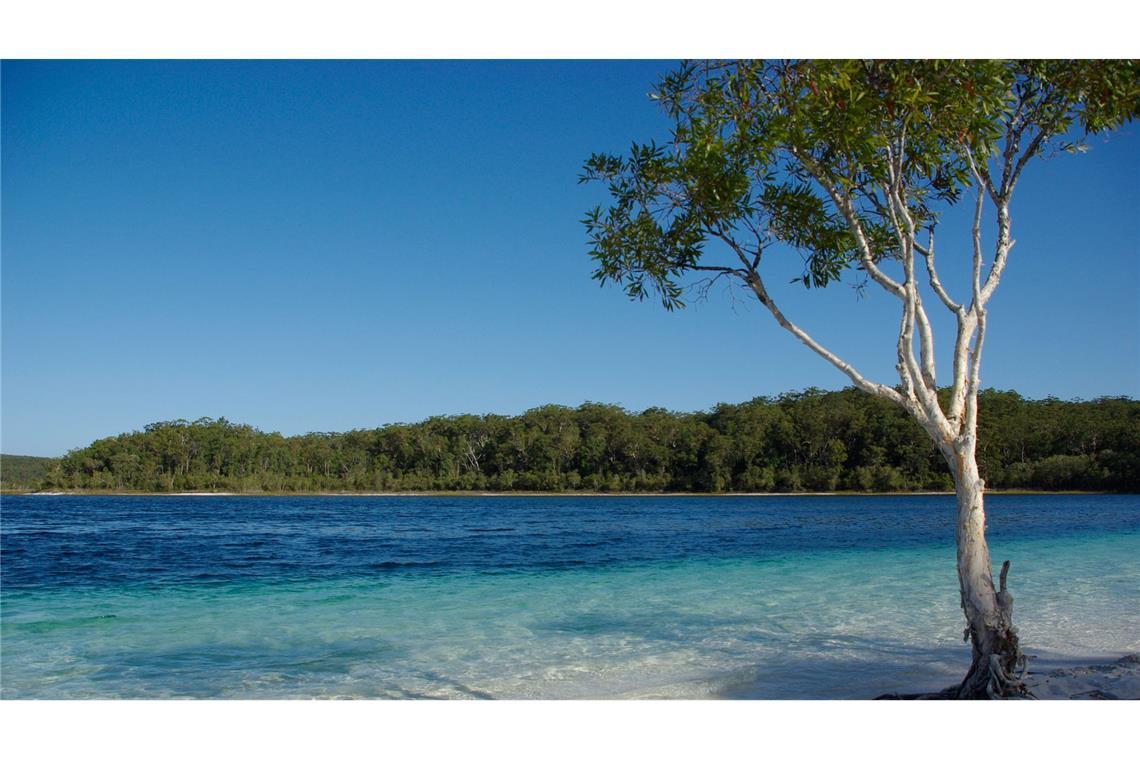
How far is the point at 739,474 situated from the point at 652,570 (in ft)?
212

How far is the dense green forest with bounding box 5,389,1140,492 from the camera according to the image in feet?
230

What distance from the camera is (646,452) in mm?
84375

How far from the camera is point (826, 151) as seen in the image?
6.59m

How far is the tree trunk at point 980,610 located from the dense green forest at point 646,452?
67305mm

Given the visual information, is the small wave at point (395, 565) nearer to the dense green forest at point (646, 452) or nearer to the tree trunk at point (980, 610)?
the tree trunk at point (980, 610)

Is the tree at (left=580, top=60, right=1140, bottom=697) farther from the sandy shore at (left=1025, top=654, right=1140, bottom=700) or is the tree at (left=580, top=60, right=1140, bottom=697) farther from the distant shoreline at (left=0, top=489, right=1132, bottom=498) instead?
the distant shoreline at (left=0, top=489, right=1132, bottom=498)

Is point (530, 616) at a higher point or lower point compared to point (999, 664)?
lower

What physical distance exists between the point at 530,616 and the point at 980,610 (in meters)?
7.15

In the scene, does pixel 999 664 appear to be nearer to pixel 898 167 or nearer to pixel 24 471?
pixel 898 167

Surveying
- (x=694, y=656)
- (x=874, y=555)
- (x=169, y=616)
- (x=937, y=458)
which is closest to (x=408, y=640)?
(x=694, y=656)

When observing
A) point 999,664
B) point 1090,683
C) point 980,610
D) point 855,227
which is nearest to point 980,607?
point 980,610

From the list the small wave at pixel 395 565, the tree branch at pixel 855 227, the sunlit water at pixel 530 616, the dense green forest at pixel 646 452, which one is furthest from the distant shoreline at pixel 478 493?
the tree branch at pixel 855 227

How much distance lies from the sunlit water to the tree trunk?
1.56 m
